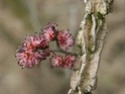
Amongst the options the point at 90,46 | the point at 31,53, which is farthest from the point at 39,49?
the point at 90,46

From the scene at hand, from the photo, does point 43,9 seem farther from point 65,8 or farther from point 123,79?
point 123,79

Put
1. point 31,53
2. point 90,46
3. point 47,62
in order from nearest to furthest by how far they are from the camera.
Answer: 1. point 90,46
2. point 31,53
3. point 47,62

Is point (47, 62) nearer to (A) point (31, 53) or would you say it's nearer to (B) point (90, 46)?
(A) point (31, 53)

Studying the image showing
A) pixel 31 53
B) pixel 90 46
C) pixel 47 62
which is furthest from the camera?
pixel 47 62

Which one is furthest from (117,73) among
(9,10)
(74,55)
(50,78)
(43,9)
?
(74,55)

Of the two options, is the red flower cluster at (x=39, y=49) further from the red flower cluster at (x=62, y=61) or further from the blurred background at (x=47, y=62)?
the blurred background at (x=47, y=62)

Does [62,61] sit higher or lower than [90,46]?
lower

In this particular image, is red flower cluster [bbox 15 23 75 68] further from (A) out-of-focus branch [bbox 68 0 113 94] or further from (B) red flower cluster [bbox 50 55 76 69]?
(A) out-of-focus branch [bbox 68 0 113 94]
